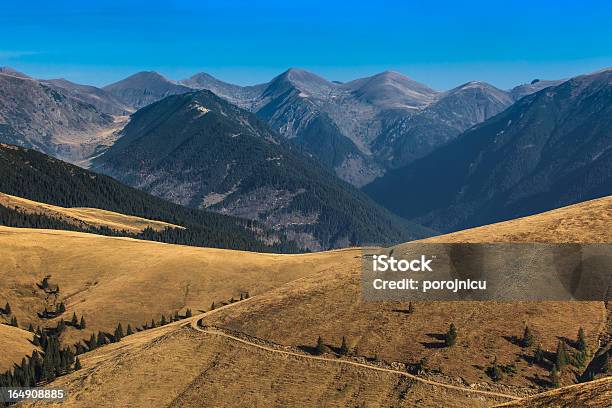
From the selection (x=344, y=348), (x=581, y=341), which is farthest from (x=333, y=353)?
(x=581, y=341)

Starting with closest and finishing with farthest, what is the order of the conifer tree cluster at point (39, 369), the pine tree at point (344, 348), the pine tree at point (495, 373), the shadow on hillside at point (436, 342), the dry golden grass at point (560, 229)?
1. the pine tree at point (495, 373)
2. the shadow on hillside at point (436, 342)
3. the pine tree at point (344, 348)
4. the conifer tree cluster at point (39, 369)
5. the dry golden grass at point (560, 229)

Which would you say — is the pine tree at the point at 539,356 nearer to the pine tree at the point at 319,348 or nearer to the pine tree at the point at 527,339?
the pine tree at the point at 527,339

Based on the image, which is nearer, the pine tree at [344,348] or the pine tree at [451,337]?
the pine tree at [451,337]

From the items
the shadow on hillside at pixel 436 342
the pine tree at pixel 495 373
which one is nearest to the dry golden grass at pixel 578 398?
the pine tree at pixel 495 373

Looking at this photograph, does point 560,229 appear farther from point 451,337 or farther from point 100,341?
point 100,341

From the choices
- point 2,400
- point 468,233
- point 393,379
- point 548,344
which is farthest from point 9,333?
point 548,344

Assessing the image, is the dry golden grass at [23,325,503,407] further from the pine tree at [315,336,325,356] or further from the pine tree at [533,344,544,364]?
the pine tree at [533,344,544,364]
